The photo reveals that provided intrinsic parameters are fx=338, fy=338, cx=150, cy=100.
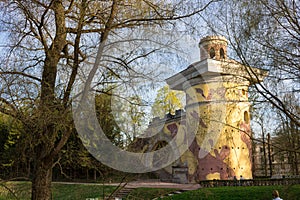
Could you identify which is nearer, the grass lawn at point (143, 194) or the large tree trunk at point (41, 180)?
the grass lawn at point (143, 194)

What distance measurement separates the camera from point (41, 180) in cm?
295

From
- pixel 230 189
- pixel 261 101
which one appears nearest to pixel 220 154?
pixel 230 189

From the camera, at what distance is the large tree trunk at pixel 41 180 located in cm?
293

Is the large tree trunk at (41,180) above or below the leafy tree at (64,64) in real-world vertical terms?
below

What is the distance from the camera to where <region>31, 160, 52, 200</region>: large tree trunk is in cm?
293

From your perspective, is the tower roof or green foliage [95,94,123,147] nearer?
green foliage [95,94,123,147]

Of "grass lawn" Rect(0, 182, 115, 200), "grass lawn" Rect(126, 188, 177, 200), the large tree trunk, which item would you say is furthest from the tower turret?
the large tree trunk

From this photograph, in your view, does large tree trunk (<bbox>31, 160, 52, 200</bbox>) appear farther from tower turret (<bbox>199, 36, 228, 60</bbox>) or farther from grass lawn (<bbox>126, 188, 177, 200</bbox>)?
tower turret (<bbox>199, 36, 228, 60</bbox>)

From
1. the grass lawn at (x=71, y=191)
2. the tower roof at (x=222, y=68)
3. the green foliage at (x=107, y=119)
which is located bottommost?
the grass lawn at (x=71, y=191)

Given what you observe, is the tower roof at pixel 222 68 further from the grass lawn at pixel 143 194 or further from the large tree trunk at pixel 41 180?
the large tree trunk at pixel 41 180

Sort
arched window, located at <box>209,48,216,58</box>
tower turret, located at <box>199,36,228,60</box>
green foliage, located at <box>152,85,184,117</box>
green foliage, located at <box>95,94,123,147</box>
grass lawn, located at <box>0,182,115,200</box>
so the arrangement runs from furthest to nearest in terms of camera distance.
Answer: arched window, located at <box>209,48,216,58</box>
tower turret, located at <box>199,36,228,60</box>
grass lawn, located at <box>0,182,115,200</box>
green foliage, located at <box>152,85,184,117</box>
green foliage, located at <box>95,94,123,147</box>

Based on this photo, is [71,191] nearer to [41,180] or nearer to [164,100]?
[41,180]

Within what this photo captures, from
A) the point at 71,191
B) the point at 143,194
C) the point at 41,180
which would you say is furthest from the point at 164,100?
the point at 71,191

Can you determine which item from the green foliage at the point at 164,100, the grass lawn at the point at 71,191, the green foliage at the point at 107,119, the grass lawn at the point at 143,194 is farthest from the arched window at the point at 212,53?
the grass lawn at the point at 71,191
